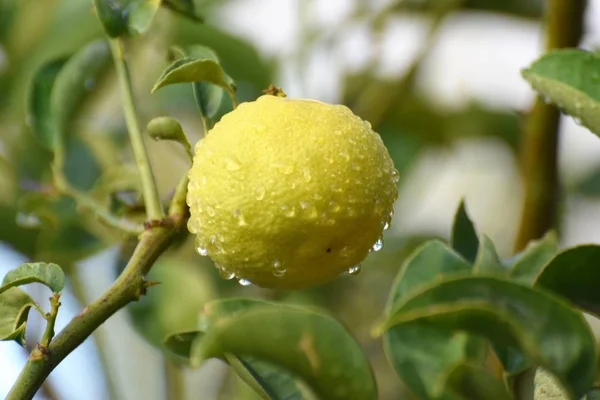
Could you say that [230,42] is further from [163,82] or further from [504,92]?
[163,82]

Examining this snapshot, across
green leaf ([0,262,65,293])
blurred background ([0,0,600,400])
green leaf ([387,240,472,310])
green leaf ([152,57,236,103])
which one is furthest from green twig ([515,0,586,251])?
green leaf ([0,262,65,293])

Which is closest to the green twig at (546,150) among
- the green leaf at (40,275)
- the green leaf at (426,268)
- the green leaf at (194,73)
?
the green leaf at (426,268)

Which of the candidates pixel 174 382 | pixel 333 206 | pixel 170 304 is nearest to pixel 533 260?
pixel 333 206

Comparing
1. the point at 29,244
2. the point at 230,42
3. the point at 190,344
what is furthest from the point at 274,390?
the point at 230,42

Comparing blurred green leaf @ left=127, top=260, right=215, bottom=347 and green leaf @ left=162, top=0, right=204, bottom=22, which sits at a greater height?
green leaf @ left=162, top=0, right=204, bottom=22

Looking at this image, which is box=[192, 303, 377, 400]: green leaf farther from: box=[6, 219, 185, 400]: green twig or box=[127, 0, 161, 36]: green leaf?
box=[127, 0, 161, 36]: green leaf

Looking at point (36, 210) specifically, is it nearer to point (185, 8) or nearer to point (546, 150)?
point (185, 8)
